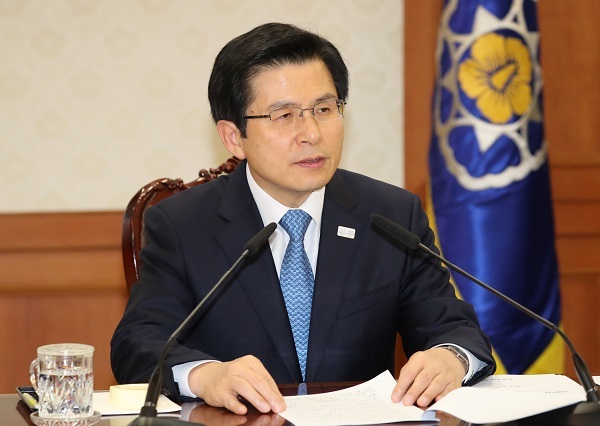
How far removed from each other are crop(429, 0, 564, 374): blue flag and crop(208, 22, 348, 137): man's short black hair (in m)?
1.12

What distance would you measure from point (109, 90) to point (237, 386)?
2516 mm

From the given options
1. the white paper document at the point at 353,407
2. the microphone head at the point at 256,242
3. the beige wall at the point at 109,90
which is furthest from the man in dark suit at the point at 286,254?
the beige wall at the point at 109,90

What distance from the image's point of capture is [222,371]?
1.91m

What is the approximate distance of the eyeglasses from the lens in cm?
242

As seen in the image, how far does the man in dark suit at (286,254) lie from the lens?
233cm

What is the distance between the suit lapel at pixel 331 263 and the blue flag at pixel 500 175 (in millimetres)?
1093

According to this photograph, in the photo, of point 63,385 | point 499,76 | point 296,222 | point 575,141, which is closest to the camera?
point 63,385

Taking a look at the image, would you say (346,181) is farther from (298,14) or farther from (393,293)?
(298,14)

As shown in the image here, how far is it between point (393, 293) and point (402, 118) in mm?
1998

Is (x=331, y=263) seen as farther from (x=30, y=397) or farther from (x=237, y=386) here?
(x=30, y=397)

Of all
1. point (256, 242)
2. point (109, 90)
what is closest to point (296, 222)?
point (256, 242)

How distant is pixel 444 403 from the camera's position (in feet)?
5.94

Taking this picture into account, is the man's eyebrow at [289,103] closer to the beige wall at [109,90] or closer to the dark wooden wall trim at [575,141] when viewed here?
the beige wall at [109,90]

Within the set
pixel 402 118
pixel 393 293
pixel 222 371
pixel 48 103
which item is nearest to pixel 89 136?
pixel 48 103
